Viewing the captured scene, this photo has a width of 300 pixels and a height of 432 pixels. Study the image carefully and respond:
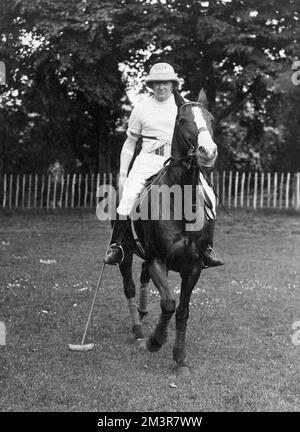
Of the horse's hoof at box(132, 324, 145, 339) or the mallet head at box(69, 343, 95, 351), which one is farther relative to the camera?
the horse's hoof at box(132, 324, 145, 339)

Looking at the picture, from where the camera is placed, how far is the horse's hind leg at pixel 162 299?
687 centimetres

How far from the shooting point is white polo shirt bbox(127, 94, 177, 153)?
758 cm

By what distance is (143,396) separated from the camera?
19.8 ft

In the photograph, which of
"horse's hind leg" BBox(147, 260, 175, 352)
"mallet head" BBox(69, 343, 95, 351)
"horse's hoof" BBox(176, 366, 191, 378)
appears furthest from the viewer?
"mallet head" BBox(69, 343, 95, 351)

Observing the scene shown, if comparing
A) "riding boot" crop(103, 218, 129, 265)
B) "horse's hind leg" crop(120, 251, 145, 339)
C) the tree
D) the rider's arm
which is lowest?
"horse's hind leg" crop(120, 251, 145, 339)

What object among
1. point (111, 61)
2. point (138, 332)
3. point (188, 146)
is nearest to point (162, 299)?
point (138, 332)

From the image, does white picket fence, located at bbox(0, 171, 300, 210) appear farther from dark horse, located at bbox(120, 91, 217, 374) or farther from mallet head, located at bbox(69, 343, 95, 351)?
dark horse, located at bbox(120, 91, 217, 374)

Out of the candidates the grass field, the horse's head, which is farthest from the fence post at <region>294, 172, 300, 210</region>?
the horse's head

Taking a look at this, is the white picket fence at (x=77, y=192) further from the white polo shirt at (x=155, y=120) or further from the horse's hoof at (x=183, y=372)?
the horse's hoof at (x=183, y=372)

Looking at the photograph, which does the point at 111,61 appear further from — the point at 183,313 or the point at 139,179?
the point at 183,313

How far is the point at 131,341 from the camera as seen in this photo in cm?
815

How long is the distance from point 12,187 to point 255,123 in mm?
11444

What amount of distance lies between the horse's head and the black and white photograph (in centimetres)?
2

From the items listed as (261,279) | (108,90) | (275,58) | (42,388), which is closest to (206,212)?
(42,388)
